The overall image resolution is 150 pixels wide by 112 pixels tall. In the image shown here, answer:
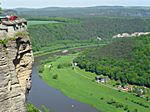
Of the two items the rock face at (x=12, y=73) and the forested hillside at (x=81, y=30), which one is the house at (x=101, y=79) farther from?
the rock face at (x=12, y=73)

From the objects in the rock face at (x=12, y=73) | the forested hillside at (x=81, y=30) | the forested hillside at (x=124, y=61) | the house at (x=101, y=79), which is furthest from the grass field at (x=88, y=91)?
the rock face at (x=12, y=73)

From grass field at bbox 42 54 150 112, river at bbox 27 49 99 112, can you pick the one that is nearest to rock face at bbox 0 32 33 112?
river at bbox 27 49 99 112

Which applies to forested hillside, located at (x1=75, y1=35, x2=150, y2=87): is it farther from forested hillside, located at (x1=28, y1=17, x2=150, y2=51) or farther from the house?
forested hillside, located at (x1=28, y1=17, x2=150, y2=51)

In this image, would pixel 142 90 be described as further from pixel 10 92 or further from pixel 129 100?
pixel 10 92

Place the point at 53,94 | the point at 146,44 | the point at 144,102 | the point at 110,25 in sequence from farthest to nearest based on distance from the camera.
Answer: the point at 110,25 → the point at 146,44 → the point at 53,94 → the point at 144,102

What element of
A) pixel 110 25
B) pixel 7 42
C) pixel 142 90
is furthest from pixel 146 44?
pixel 110 25
